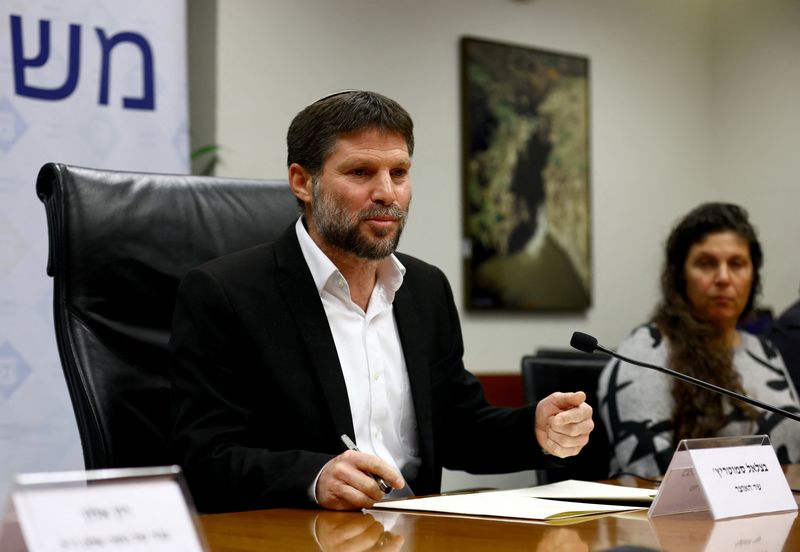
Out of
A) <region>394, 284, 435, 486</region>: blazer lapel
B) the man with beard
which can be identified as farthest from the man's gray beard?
<region>394, 284, 435, 486</region>: blazer lapel

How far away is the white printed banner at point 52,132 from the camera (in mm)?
2756

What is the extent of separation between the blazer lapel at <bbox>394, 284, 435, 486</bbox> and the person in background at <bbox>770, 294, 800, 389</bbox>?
136 cm

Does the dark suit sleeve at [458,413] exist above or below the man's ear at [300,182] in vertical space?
below

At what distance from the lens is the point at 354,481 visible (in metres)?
1.38

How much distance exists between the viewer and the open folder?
1321 mm

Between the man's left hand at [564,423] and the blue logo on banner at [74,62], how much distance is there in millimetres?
1779

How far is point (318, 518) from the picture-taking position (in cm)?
133

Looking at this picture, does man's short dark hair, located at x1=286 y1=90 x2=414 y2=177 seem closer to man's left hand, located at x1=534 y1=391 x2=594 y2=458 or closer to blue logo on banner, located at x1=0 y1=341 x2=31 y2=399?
man's left hand, located at x1=534 y1=391 x2=594 y2=458

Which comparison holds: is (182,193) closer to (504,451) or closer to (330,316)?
(330,316)

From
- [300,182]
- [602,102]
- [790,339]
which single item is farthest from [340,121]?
[602,102]

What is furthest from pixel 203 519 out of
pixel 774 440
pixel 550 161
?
pixel 550 161

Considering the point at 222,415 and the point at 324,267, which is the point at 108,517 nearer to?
the point at 222,415

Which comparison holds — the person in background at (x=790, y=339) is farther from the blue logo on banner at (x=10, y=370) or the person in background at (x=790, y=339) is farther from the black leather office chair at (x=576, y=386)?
the blue logo on banner at (x=10, y=370)

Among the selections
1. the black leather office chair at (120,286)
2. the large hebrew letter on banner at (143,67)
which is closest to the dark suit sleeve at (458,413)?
the black leather office chair at (120,286)
